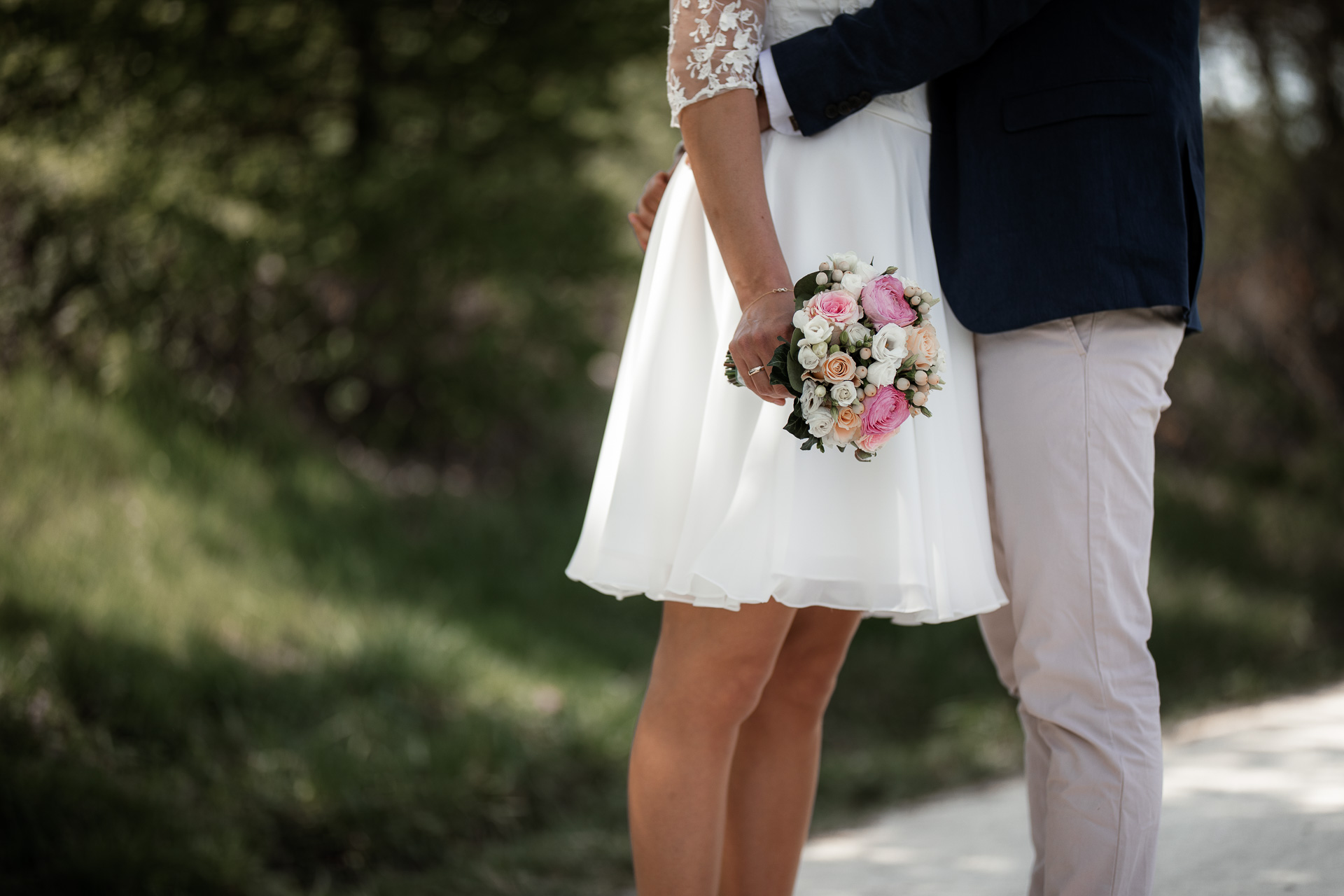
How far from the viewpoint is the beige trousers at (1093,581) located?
1.32 m

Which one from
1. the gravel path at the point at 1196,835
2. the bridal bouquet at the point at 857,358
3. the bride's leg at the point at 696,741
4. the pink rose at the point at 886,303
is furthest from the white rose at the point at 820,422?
the gravel path at the point at 1196,835

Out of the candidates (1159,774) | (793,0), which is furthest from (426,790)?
(793,0)

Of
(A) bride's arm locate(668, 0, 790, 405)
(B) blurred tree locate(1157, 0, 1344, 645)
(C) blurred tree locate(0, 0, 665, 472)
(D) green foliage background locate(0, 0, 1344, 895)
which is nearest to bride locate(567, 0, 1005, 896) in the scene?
(A) bride's arm locate(668, 0, 790, 405)

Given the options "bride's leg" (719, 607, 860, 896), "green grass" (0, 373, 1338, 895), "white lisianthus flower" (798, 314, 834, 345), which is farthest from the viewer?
"green grass" (0, 373, 1338, 895)

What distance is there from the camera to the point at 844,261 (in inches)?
48.0

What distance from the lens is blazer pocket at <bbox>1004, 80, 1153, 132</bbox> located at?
4.32 ft

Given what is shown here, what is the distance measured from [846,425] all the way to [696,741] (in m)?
0.48

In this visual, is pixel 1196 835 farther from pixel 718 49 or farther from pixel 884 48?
pixel 718 49

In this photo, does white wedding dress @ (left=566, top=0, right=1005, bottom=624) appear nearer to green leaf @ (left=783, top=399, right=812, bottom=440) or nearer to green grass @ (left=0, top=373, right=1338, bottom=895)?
green leaf @ (left=783, top=399, right=812, bottom=440)

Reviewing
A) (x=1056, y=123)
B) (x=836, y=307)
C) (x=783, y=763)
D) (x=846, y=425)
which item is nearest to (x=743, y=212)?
(x=836, y=307)

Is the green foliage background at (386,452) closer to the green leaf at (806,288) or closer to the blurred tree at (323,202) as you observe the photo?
the blurred tree at (323,202)

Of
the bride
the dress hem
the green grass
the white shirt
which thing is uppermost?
the white shirt

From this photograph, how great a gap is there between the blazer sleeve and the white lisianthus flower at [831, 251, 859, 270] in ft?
0.74

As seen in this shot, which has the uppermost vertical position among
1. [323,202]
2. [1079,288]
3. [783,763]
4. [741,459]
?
[323,202]
